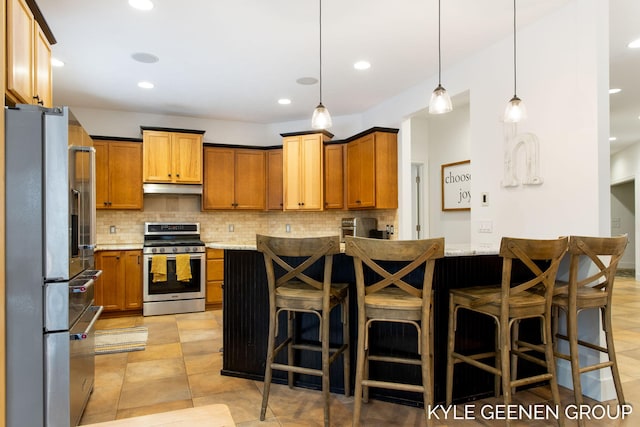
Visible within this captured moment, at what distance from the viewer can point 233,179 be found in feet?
18.6

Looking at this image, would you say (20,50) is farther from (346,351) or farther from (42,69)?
(346,351)

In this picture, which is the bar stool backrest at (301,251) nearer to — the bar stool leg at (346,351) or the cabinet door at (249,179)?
the bar stool leg at (346,351)

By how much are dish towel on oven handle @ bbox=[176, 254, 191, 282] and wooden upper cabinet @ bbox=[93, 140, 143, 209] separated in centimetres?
94

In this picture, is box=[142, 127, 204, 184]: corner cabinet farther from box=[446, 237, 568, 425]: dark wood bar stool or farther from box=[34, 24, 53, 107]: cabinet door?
box=[446, 237, 568, 425]: dark wood bar stool

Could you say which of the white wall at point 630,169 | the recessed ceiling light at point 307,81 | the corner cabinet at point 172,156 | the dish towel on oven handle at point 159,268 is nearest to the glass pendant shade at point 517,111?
the recessed ceiling light at point 307,81

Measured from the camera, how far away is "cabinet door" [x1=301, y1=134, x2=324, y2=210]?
17.8 feet

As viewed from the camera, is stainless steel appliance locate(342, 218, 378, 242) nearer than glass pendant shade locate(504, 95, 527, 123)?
No

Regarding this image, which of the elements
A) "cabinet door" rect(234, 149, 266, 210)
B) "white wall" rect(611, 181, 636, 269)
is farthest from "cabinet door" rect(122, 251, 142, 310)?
"white wall" rect(611, 181, 636, 269)

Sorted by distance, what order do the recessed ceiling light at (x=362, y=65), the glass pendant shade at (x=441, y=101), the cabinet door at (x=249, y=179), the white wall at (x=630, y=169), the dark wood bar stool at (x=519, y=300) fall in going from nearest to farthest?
the dark wood bar stool at (x=519, y=300) → the glass pendant shade at (x=441, y=101) → the recessed ceiling light at (x=362, y=65) → the cabinet door at (x=249, y=179) → the white wall at (x=630, y=169)

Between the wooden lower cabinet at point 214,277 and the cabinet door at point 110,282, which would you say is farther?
the wooden lower cabinet at point 214,277

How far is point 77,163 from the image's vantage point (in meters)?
2.06

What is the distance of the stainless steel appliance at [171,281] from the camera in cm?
491

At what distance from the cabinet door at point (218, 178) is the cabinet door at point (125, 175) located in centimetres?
86

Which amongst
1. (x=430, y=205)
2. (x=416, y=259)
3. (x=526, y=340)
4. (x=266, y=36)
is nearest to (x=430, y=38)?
(x=266, y=36)
